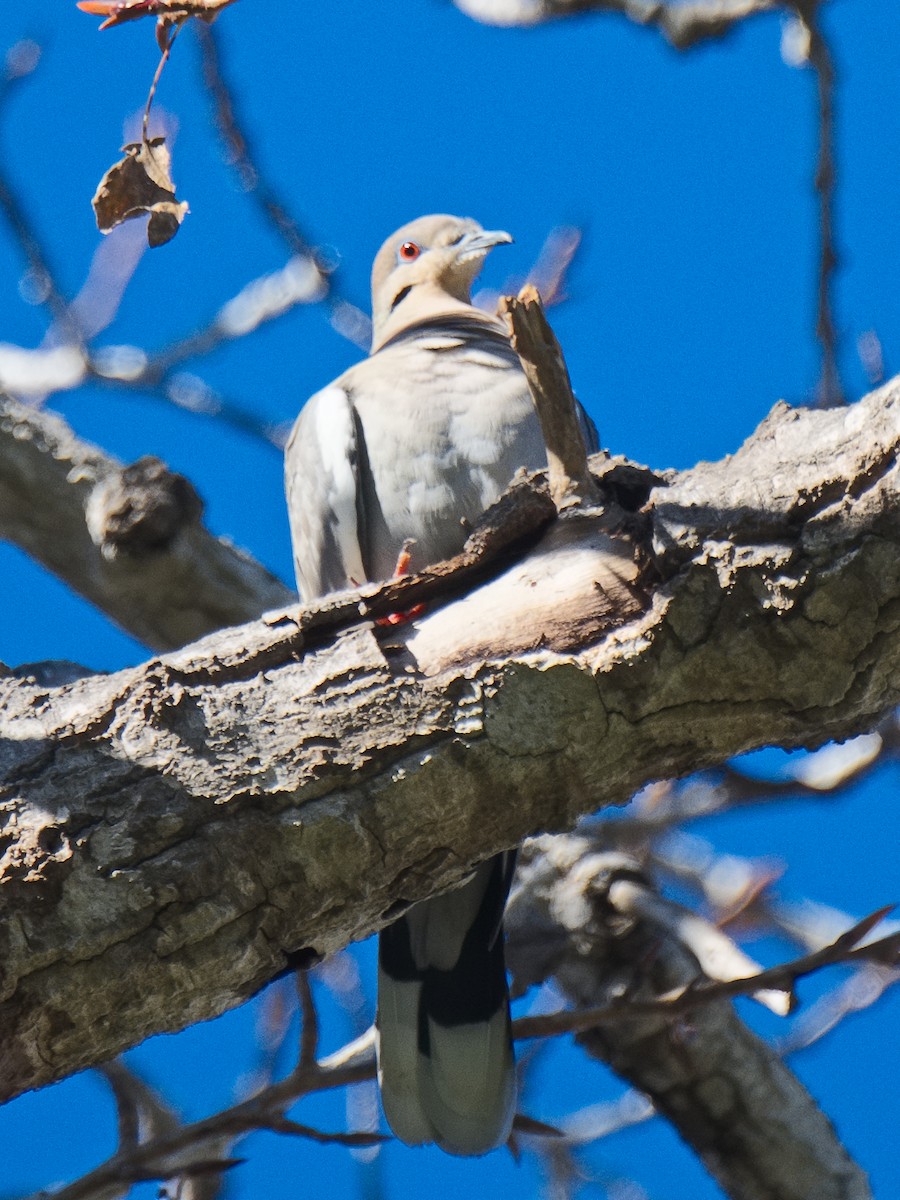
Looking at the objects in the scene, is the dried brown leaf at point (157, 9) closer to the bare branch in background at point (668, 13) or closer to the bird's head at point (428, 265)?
the bare branch in background at point (668, 13)

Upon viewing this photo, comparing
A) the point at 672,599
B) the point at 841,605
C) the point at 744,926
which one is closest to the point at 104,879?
the point at 672,599

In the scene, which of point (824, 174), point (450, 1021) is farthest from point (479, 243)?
point (450, 1021)

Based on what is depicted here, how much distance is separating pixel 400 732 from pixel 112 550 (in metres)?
1.92

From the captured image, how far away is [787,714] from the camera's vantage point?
6.68ft

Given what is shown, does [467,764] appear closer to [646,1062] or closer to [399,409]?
[646,1062]

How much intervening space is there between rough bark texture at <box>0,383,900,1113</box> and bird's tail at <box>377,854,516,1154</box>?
108 cm

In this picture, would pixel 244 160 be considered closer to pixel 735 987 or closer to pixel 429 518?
pixel 429 518

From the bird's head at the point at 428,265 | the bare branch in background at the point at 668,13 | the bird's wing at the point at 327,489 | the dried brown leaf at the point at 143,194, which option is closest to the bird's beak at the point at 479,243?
the bird's head at the point at 428,265

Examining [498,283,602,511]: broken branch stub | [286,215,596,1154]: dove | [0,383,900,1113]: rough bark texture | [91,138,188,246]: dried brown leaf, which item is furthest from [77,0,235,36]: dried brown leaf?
[286,215,596,1154]: dove

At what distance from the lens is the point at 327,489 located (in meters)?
3.78

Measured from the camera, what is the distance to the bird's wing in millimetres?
3754

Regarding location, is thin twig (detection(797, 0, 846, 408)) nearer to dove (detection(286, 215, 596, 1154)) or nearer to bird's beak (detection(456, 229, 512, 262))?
dove (detection(286, 215, 596, 1154))

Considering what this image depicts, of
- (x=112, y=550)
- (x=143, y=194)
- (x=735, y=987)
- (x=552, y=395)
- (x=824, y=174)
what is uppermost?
(x=112, y=550)

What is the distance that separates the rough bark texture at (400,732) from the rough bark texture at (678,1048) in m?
1.21
